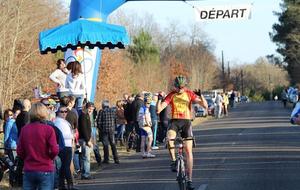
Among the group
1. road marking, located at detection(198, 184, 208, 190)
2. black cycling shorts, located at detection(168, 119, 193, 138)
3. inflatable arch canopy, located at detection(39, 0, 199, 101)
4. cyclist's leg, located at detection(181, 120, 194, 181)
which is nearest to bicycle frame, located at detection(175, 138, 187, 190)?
cyclist's leg, located at detection(181, 120, 194, 181)

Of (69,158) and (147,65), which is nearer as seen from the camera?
(69,158)

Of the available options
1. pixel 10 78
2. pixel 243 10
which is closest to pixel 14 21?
pixel 10 78

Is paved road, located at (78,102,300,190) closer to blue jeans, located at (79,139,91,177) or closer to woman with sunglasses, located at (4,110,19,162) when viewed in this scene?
blue jeans, located at (79,139,91,177)

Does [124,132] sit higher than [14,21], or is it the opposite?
[14,21]

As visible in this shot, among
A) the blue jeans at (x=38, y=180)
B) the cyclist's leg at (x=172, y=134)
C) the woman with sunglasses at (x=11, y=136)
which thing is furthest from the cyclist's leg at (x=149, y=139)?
the blue jeans at (x=38, y=180)

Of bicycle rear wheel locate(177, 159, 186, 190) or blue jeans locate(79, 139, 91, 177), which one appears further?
blue jeans locate(79, 139, 91, 177)

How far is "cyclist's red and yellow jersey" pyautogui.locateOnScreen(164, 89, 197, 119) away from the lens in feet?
44.4

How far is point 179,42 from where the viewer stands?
105m

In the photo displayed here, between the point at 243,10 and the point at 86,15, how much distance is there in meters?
4.12

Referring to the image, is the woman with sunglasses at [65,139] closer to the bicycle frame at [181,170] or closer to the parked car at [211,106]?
the bicycle frame at [181,170]

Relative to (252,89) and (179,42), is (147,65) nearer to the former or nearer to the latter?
(179,42)

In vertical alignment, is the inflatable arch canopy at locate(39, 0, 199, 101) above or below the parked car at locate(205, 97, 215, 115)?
above

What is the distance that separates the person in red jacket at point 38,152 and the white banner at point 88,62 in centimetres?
947

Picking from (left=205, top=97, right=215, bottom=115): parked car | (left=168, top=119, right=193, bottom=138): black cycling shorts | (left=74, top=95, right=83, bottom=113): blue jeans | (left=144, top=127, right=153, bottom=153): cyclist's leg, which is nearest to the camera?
(left=168, top=119, right=193, bottom=138): black cycling shorts
